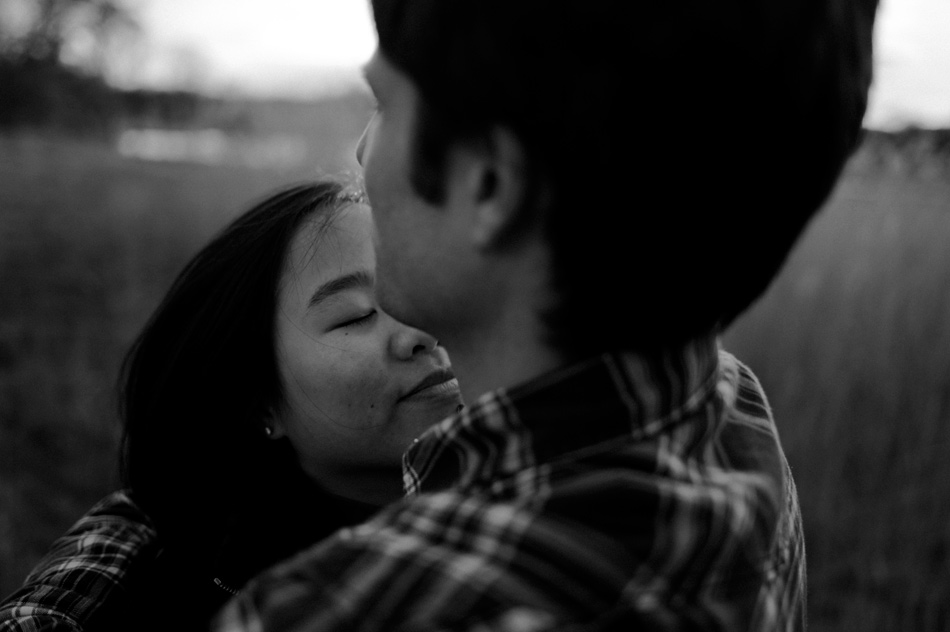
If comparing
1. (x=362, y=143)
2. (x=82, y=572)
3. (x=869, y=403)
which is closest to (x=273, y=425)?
(x=82, y=572)

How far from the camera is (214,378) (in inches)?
70.5

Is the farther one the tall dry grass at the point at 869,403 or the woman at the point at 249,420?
the tall dry grass at the point at 869,403

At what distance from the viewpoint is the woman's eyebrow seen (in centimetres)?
162

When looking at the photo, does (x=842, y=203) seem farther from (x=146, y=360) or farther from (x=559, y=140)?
(x=559, y=140)

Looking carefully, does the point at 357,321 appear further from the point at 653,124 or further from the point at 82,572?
the point at 653,124

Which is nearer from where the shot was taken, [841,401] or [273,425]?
[273,425]

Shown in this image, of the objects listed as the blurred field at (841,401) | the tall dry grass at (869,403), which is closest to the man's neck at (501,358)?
the blurred field at (841,401)

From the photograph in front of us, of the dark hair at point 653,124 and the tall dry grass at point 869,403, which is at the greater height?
the dark hair at point 653,124

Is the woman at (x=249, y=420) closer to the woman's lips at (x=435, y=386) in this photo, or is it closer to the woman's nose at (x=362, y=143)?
the woman's lips at (x=435, y=386)

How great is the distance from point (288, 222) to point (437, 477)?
90 cm

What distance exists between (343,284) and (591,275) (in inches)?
33.9

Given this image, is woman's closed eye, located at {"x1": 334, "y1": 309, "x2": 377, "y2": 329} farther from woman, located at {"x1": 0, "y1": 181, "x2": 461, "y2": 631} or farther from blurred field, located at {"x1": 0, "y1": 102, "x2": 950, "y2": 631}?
blurred field, located at {"x1": 0, "y1": 102, "x2": 950, "y2": 631}

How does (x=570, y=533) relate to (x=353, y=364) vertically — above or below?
above

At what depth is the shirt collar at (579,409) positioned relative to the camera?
814 mm
